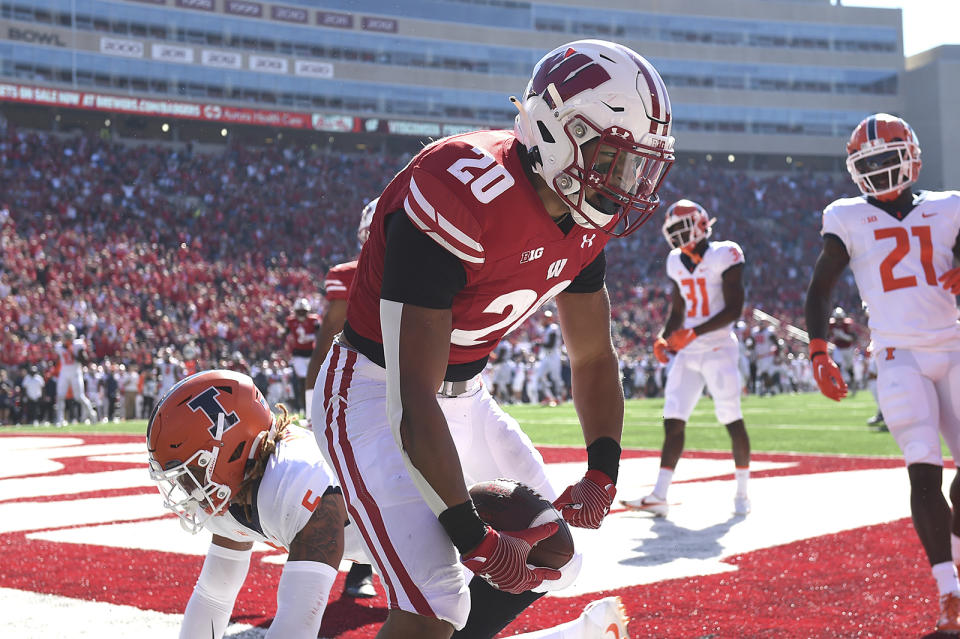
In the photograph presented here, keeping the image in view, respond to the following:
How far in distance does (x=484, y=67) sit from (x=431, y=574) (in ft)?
155

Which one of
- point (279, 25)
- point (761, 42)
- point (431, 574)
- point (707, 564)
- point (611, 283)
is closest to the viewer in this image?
point (431, 574)

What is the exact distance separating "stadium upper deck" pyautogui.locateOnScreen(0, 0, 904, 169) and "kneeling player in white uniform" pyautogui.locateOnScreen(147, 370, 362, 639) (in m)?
38.3

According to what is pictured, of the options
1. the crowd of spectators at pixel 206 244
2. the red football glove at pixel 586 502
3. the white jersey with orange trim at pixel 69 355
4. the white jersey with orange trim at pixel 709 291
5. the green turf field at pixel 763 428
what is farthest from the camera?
the crowd of spectators at pixel 206 244

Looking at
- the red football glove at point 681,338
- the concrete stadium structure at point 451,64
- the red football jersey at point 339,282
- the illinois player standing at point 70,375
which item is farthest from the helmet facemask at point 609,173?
the concrete stadium structure at point 451,64

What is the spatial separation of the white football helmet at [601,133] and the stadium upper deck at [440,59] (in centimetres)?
3904

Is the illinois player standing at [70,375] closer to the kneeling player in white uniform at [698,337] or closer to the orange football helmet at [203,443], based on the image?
the kneeling player in white uniform at [698,337]

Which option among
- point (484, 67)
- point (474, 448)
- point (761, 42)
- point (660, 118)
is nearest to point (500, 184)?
point (660, 118)

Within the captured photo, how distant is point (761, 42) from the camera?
53.3 metres

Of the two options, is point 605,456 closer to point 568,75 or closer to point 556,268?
point 556,268

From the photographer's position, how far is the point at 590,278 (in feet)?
8.92

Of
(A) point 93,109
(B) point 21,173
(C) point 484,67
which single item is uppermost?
(C) point 484,67

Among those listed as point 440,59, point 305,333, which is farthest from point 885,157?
point 440,59

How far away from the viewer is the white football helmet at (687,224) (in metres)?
7.38

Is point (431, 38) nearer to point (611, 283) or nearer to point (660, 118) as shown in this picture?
point (611, 283)
